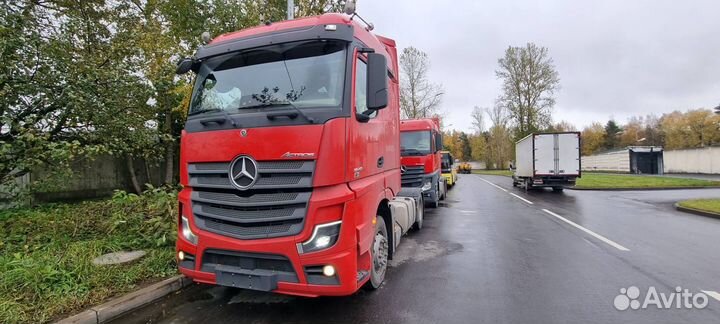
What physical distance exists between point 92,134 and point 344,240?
704 centimetres

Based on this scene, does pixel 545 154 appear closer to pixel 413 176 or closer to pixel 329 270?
pixel 413 176

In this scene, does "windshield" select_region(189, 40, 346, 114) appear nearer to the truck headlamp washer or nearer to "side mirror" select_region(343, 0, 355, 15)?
the truck headlamp washer

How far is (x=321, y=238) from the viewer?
3281mm

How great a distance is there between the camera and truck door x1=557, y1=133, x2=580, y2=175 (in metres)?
18.5

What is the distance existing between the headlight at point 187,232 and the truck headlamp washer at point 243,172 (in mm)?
802

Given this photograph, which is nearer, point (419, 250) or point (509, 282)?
point (509, 282)

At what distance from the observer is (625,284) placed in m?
4.80

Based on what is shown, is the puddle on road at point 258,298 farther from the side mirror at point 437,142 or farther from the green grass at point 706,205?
the green grass at point 706,205

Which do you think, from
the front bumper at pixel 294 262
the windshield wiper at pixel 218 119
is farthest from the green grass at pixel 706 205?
the windshield wiper at pixel 218 119

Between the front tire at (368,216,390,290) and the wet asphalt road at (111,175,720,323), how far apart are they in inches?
9.7

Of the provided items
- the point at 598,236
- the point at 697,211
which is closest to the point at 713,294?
the point at 598,236

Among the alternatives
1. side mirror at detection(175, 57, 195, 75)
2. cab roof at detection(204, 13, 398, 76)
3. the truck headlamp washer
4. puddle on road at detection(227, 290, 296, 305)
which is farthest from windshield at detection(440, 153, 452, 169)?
the truck headlamp washer

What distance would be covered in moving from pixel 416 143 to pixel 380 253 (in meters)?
7.35

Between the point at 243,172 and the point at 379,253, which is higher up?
the point at 243,172
